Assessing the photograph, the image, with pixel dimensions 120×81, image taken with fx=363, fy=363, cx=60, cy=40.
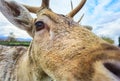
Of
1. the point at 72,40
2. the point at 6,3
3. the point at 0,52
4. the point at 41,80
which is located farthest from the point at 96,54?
the point at 0,52

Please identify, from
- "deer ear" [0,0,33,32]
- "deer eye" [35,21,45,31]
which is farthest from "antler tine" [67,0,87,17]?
"deer eye" [35,21,45,31]

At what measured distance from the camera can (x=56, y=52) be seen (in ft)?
21.3

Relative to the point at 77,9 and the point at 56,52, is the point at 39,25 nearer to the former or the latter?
the point at 56,52

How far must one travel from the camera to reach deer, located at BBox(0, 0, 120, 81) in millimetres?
5367

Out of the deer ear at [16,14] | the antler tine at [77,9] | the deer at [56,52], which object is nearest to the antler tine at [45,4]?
the deer at [56,52]

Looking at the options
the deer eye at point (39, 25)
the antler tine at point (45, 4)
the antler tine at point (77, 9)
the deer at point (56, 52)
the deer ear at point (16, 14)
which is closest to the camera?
the deer at point (56, 52)

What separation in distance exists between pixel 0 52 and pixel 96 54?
3.93 metres

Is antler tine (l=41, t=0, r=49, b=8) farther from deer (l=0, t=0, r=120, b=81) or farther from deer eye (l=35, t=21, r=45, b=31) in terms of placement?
deer eye (l=35, t=21, r=45, b=31)

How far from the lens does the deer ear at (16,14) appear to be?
7.69 meters

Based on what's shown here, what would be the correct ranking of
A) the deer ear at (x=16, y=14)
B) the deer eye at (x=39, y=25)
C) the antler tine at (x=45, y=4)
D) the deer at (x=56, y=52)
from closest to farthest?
the deer at (x=56, y=52), the deer eye at (x=39, y=25), the deer ear at (x=16, y=14), the antler tine at (x=45, y=4)

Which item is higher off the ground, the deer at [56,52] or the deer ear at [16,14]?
the deer ear at [16,14]

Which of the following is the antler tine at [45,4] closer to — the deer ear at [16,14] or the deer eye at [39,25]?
the deer ear at [16,14]

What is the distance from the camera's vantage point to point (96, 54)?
5.51 meters

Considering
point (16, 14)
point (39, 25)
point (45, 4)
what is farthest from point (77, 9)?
point (39, 25)
